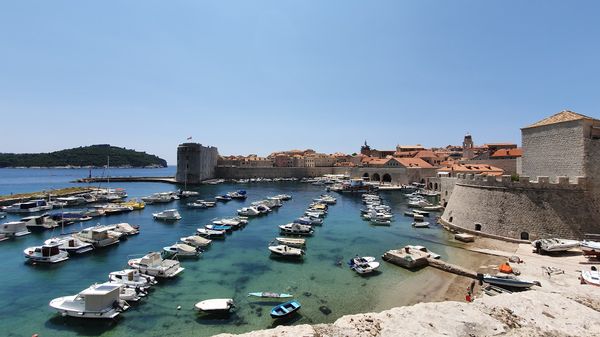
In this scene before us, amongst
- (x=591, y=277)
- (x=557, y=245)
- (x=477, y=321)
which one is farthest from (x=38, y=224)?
(x=557, y=245)

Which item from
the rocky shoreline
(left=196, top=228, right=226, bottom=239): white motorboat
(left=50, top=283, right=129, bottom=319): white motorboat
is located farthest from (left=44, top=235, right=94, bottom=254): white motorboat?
the rocky shoreline

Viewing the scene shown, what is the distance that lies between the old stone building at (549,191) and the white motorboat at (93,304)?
2662 cm

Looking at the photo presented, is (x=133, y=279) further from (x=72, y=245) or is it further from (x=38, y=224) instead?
(x=38, y=224)

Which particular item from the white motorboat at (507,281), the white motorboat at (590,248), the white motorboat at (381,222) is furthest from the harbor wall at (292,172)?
the white motorboat at (507,281)

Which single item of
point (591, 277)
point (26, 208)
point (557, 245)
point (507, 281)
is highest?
point (557, 245)

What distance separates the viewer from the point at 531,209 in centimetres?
2373

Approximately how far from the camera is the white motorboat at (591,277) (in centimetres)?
1585

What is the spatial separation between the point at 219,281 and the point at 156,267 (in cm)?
407

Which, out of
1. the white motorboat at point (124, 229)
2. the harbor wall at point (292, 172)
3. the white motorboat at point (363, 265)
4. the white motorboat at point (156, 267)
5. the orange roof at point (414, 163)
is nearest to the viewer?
the white motorboat at point (156, 267)

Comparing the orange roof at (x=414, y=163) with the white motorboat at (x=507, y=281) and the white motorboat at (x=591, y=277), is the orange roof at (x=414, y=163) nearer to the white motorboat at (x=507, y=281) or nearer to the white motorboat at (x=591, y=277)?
the white motorboat at (x=591, y=277)

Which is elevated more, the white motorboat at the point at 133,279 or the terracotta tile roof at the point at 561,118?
the terracotta tile roof at the point at 561,118

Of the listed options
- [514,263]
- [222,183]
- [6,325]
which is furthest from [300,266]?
[222,183]

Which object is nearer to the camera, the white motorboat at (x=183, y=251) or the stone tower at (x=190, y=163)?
the white motorboat at (x=183, y=251)

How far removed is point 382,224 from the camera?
1433 inches
